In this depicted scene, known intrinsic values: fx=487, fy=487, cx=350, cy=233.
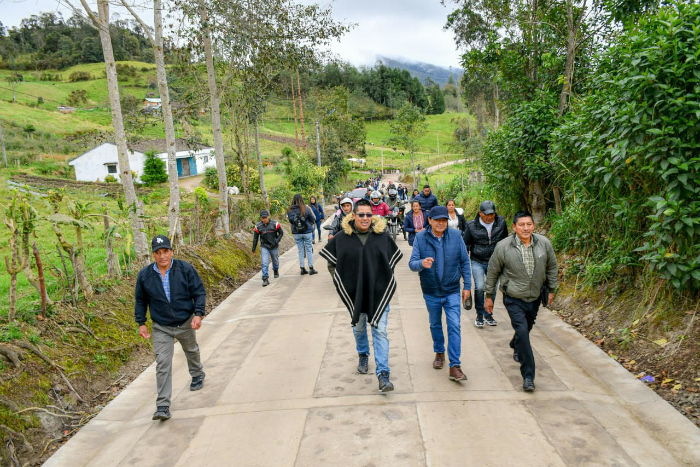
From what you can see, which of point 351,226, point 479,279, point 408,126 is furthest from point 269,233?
point 408,126

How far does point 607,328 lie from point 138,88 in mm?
91607

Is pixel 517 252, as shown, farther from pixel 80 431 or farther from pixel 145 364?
pixel 145 364

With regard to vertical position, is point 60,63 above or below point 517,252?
above

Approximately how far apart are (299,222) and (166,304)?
6115 millimetres

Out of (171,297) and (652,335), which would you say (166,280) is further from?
(652,335)

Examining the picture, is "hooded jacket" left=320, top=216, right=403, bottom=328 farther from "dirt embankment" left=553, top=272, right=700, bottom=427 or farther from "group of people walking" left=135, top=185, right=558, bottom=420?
"dirt embankment" left=553, top=272, right=700, bottom=427

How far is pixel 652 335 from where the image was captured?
18.9 feet

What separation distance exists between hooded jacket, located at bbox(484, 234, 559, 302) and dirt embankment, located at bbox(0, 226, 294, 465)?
477cm

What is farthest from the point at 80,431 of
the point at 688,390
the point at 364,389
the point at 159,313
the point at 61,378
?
the point at 688,390

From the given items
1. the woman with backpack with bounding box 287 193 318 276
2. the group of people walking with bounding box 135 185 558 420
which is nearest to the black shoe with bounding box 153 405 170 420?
Result: the group of people walking with bounding box 135 185 558 420

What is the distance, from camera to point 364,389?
5129mm

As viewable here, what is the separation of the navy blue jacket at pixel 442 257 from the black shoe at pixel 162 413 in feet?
9.46

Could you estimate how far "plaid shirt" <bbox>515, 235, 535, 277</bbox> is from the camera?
4957mm

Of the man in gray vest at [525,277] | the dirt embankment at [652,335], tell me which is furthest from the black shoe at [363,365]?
the dirt embankment at [652,335]
